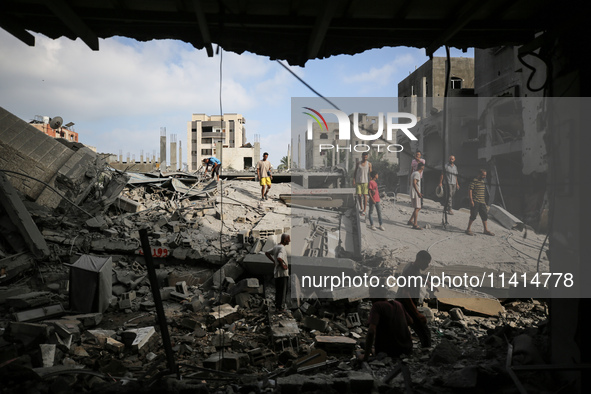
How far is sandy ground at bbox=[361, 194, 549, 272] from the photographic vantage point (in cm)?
753

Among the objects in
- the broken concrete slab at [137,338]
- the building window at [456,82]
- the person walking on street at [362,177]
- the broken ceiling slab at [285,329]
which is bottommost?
the broken ceiling slab at [285,329]

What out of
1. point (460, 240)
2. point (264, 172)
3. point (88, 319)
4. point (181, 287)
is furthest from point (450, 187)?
point (88, 319)

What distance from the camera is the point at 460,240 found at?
7621 mm

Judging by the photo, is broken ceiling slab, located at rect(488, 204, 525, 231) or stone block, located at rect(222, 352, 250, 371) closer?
stone block, located at rect(222, 352, 250, 371)

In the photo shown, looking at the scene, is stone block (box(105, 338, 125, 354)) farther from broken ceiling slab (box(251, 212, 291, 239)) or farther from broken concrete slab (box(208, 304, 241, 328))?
broken ceiling slab (box(251, 212, 291, 239))

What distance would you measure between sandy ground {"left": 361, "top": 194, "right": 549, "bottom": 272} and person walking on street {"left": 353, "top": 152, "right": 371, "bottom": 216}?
644 mm

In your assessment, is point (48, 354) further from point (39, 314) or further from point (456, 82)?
point (456, 82)

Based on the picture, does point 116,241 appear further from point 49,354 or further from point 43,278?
point 49,354

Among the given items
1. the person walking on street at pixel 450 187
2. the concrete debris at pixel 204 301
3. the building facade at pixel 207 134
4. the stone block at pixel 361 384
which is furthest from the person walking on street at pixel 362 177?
the building facade at pixel 207 134

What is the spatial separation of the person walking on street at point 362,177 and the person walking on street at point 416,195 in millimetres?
905

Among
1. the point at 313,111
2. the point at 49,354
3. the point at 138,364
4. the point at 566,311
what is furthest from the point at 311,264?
the point at 566,311

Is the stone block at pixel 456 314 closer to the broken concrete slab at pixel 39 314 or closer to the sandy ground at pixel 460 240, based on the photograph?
the sandy ground at pixel 460 240

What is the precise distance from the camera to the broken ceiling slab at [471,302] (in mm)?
6645

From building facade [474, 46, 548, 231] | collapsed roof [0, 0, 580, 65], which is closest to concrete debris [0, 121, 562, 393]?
building facade [474, 46, 548, 231]
